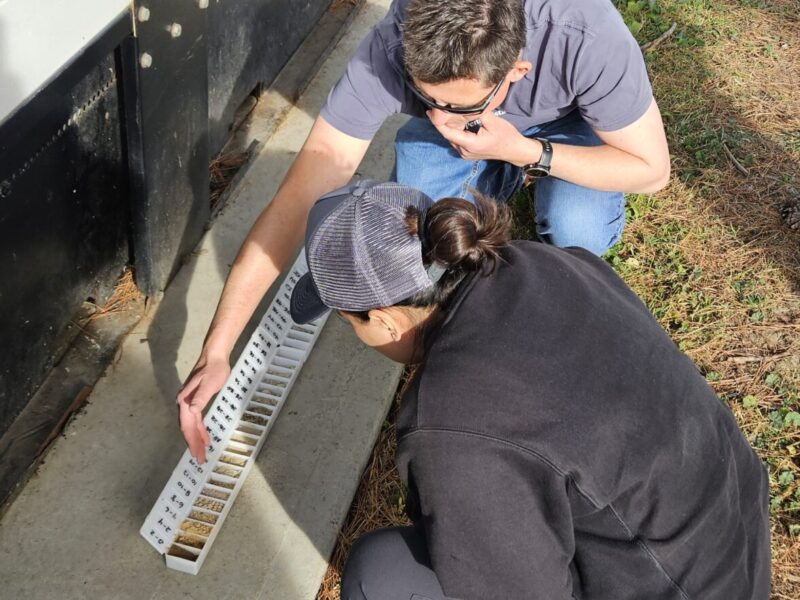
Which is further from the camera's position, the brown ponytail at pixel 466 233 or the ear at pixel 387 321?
the ear at pixel 387 321

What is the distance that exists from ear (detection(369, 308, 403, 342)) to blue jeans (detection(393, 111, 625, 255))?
1177mm

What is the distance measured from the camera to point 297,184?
7.38 ft

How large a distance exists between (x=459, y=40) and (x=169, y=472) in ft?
4.56

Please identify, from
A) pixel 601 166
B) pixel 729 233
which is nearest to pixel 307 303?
pixel 601 166

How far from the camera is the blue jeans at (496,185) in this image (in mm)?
2779

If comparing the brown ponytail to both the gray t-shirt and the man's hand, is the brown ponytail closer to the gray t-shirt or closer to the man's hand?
the man's hand

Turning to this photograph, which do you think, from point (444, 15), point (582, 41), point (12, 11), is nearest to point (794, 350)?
point (582, 41)

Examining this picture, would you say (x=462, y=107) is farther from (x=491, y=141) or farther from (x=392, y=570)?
(x=392, y=570)

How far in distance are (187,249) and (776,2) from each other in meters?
3.85

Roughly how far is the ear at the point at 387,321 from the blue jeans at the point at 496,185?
1.18 meters

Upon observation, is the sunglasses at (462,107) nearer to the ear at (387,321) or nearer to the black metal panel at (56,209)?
the ear at (387,321)

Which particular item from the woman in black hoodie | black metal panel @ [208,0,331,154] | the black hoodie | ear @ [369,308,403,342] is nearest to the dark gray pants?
the woman in black hoodie

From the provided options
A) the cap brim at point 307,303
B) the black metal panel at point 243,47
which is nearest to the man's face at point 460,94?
the cap brim at point 307,303

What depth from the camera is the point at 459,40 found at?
1.83 metres
